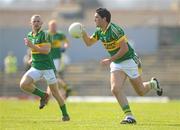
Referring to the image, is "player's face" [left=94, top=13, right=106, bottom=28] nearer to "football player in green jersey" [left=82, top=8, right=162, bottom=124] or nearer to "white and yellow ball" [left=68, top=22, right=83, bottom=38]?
"football player in green jersey" [left=82, top=8, right=162, bottom=124]

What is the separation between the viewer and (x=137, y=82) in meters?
15.9

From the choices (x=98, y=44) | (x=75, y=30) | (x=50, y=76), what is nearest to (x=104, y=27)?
(x=75, y=30)

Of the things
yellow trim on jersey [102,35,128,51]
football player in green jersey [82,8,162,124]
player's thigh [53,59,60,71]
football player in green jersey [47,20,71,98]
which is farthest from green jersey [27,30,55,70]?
player's thigh [53,59,60,71]

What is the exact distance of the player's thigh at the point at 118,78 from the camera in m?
15.3

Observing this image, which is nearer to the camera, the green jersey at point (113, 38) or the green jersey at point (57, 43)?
the green jersey at point (113, 38)

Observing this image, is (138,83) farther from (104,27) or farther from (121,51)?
(104,27)

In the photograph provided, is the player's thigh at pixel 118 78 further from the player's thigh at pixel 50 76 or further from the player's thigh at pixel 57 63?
the player's thigh at pixel 57 63

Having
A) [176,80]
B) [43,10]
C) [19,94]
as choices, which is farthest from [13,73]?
[43,10]

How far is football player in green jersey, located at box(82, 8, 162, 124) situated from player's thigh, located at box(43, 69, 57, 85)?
50.4 inches

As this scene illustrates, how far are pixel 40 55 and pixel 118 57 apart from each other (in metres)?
2.28

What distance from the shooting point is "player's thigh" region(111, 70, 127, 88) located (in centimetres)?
1530

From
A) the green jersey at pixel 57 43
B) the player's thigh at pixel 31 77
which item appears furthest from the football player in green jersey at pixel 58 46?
the player's thigh at pixel 31 77

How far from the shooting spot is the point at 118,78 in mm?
15438

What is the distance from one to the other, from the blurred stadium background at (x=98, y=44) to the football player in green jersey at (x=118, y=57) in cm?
2506
